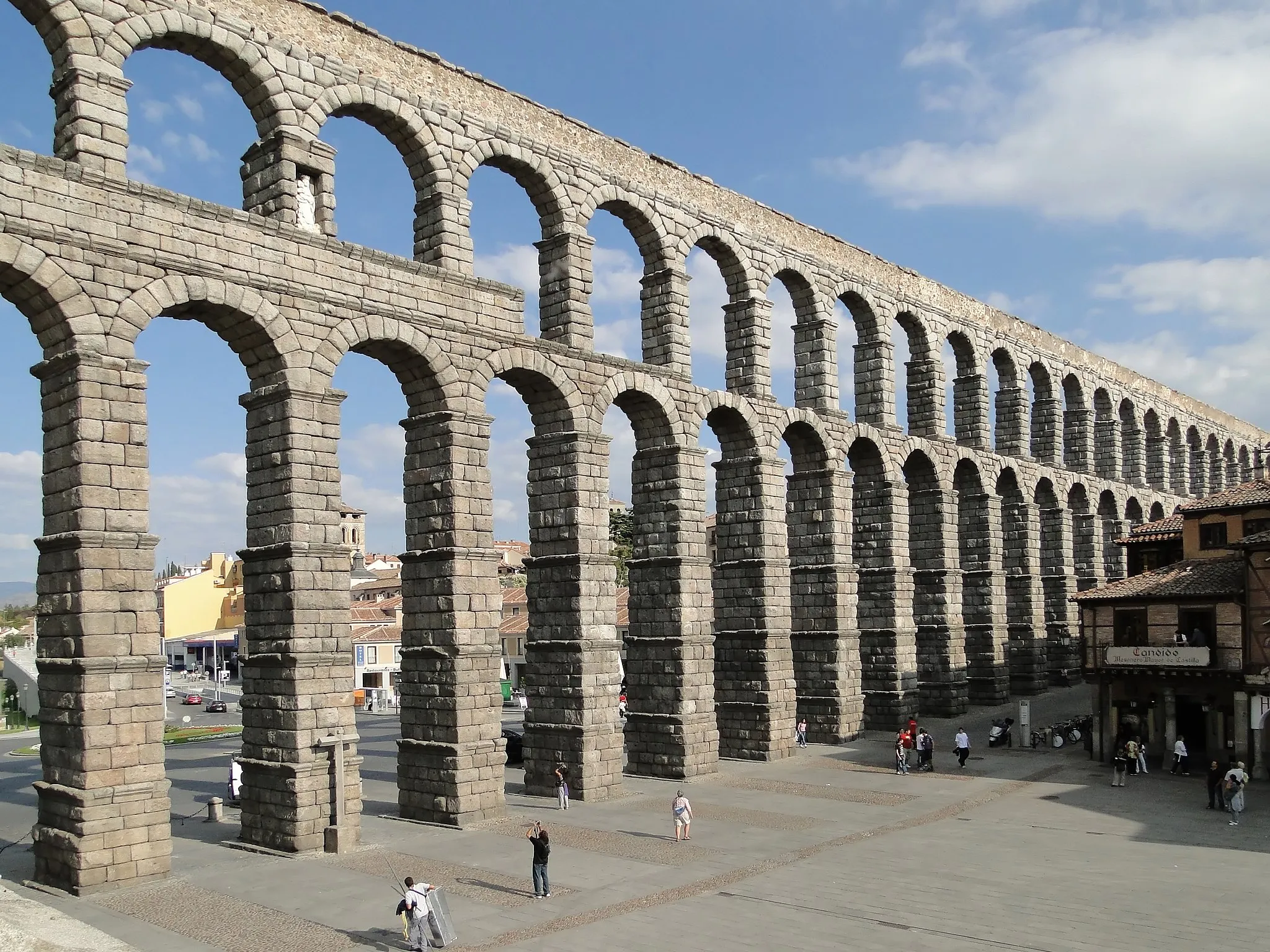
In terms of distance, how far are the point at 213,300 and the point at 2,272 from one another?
155 inches

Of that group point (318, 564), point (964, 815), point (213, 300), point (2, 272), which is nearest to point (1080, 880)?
point (964, 815)

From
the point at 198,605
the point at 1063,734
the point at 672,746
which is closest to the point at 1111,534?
the point at 1063,734

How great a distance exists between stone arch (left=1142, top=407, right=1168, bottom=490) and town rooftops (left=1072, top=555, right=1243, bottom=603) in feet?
109

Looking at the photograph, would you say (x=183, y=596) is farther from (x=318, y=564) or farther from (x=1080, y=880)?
(x=1080, y=880)

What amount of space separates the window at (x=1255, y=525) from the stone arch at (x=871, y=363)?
42.0 ft

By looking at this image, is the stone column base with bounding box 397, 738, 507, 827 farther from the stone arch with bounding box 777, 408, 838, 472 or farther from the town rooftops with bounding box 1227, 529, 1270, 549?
the town rooftops with bounding box 1227, 529, 1270, 549

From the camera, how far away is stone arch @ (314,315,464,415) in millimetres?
26094

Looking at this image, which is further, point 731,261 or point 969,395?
point 969,395

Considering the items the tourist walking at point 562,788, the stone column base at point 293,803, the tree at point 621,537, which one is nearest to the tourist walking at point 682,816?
the tourist walking at point 562,788

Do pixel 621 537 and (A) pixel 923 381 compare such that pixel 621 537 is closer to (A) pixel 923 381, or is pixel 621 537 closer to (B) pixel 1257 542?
(A) pixel 923 381

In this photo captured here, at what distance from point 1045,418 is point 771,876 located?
41.3 m

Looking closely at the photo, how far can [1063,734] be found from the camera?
41.2 metres

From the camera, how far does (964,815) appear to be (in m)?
28.5

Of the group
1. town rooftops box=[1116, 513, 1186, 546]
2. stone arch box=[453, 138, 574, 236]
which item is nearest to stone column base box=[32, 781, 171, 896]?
stone arch box=[453, 138, 574, 236]
